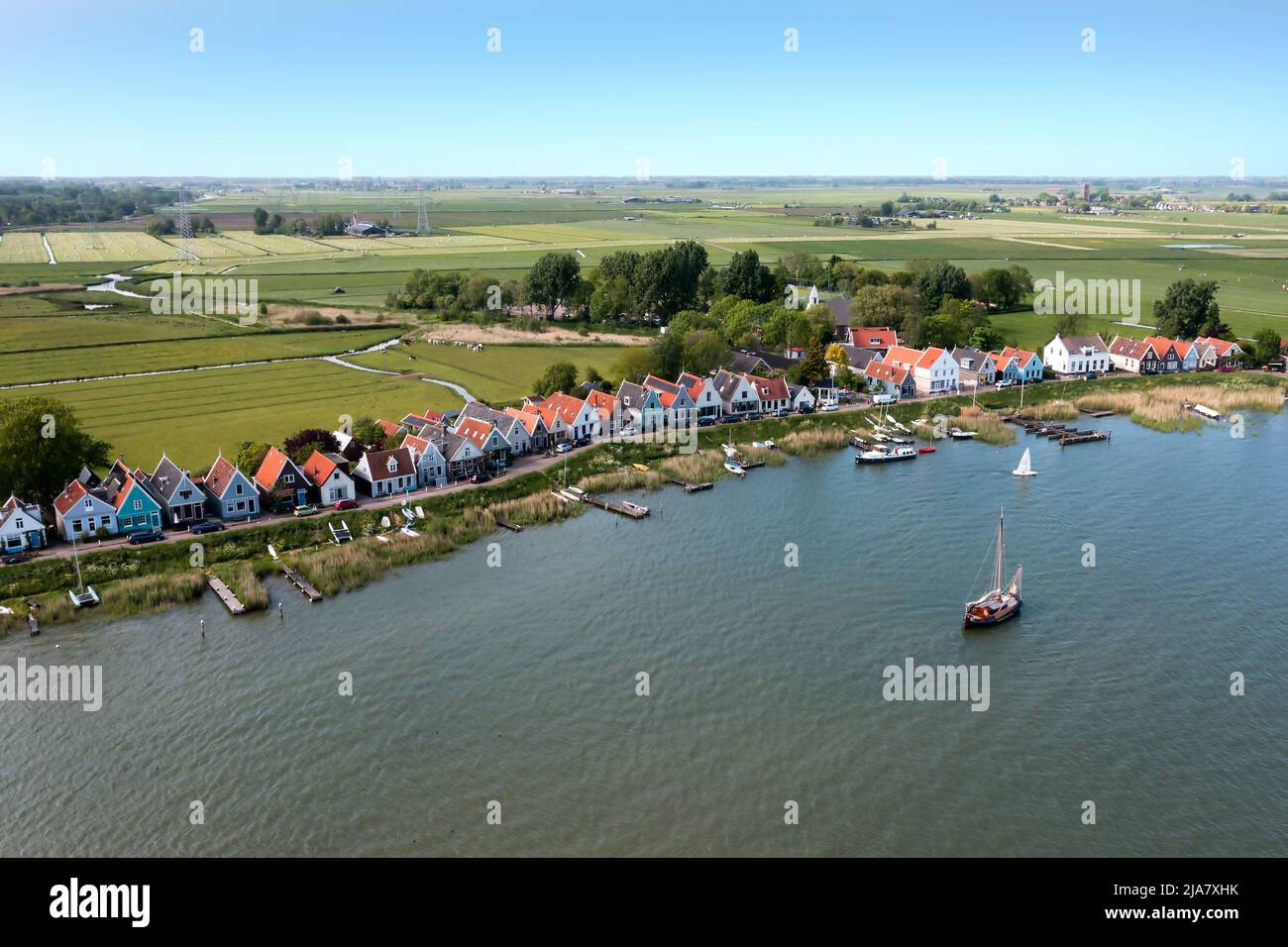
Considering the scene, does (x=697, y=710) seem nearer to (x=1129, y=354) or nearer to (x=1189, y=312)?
(x=1129, y=354)

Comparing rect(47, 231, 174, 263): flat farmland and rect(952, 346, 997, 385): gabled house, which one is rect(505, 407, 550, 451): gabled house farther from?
rect(47, 231, 174, 263): flat farmland

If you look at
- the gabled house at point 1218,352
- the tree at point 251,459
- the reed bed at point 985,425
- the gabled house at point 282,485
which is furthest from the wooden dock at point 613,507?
the gabled house at point 1218,352

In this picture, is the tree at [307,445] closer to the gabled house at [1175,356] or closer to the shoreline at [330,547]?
the shoreline at [330,547]

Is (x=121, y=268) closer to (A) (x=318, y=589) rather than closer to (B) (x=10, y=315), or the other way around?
(B) (x=10, y=315)

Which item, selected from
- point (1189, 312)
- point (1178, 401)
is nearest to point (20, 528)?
point (1178, 401)

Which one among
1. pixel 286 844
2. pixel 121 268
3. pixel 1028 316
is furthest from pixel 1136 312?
pixel 121 268
